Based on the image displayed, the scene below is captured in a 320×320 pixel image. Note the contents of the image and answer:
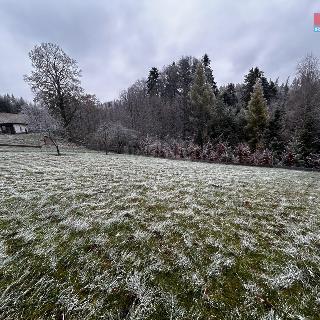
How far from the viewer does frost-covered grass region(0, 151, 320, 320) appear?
2.29m

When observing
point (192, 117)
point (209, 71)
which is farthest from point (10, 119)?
point (209, 71)

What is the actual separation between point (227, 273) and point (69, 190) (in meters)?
5.00

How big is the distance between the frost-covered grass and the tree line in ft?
39.1

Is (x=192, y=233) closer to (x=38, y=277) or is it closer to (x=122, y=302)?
(x=122, y=302)

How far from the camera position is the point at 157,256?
10.1 feet

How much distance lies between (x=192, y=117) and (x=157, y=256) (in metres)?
27.1

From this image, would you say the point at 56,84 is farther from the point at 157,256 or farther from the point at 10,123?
the point at 157,256

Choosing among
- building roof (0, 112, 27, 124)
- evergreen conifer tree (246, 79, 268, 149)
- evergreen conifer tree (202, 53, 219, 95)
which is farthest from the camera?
evergreen conifer tree (202, 53, 219, 95)

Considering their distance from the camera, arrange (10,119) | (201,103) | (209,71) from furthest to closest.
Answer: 1. (209,71)
2. (10,119)
3. (201,103)

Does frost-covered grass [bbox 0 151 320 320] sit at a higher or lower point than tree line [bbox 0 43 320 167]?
lower

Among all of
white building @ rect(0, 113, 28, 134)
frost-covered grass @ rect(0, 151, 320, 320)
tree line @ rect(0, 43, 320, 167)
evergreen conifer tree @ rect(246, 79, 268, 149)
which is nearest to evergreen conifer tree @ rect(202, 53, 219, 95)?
tree line @ rect(0, 43, 320, 167)

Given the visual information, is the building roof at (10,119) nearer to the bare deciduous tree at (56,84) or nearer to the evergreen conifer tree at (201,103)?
the bare deciduous tree at (56,84)

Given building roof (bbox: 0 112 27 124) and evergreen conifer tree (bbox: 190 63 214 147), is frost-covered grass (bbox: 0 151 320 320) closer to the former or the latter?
evergreen conifer tree (bbox: 190 63 214 147)

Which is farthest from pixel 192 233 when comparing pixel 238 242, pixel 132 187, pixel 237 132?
pixel 237 132
